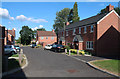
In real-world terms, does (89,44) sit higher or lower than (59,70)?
higher

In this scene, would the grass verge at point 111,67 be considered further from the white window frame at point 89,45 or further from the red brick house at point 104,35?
the white window frame at point 89,45

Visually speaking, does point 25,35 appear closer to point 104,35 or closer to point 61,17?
point 61,17

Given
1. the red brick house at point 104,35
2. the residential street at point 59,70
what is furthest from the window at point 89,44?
the residential street at point 59,70

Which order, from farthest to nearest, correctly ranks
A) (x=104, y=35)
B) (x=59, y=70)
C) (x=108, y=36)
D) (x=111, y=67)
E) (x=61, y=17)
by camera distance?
(x=61, y=17) → (x=108, y=36) → (x=104, y=35) → (x=111, y=67) → (x=59, y=70)

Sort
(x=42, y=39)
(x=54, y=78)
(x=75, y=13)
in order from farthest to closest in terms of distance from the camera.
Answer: (x=75, y=13), (x=42, y=39), (x=54, y=78)

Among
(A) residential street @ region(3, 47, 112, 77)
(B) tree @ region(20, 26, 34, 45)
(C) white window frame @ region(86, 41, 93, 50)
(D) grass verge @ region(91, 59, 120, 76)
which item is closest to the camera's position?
(A) residential street @ region(3, 47, 112, 77)

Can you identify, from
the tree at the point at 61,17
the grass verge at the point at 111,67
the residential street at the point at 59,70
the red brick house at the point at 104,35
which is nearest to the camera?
the residential street at the point at 59,70

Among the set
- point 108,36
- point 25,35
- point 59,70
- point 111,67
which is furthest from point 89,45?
point 25,35

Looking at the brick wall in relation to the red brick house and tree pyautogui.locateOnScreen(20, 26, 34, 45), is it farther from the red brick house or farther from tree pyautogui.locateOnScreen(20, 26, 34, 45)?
tree pyautogui.locateOnScreen(20, 26, 34, 45)

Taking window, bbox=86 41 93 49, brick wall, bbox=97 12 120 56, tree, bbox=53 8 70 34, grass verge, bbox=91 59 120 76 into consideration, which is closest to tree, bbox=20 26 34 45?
tree, bbox=53 8 70 34

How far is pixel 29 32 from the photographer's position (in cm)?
7494

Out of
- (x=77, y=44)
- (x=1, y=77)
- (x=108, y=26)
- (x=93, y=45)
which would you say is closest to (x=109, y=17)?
(x=108, y=26)

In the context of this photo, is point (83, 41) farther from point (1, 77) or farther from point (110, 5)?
point (1, 77)

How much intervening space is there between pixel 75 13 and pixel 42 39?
79.3ft
